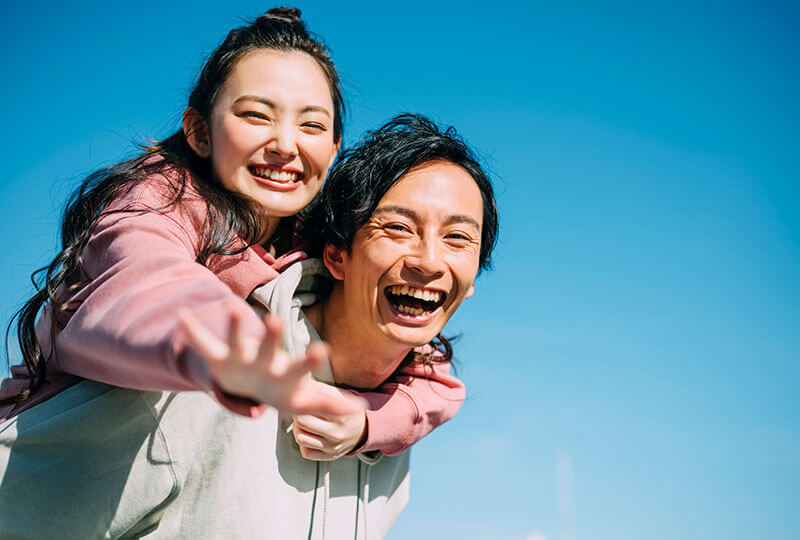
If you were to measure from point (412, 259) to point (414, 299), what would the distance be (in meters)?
0.26

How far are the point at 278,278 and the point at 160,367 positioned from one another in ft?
5.44

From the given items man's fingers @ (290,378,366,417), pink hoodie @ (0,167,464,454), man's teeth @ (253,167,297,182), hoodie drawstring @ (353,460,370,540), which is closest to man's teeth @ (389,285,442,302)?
→ pink hoodie @ (0,167,464,454)

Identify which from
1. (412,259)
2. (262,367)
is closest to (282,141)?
(412,259)

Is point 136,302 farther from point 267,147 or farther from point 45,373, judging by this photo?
point 267,147

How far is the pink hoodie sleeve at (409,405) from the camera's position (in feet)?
11.3

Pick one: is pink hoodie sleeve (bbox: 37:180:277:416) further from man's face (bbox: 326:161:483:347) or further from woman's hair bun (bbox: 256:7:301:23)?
woman's hair bun (bbox: 256:7:301:23)

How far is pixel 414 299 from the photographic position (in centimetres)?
373

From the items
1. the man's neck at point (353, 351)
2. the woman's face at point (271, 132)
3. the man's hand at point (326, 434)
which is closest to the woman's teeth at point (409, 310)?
the man's neck at point (353, 351)

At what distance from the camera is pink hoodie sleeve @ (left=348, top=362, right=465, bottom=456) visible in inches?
136

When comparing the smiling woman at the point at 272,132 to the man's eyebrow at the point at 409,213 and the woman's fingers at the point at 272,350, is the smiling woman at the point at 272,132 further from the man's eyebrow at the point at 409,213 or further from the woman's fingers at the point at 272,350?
the woman's fingers at the point at 272,350

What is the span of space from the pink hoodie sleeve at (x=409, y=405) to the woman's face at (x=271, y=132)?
1.00 metres

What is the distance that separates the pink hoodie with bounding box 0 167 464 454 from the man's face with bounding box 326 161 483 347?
33cm

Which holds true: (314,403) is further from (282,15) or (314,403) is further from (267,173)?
(282,15)

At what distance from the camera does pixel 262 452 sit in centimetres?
332
